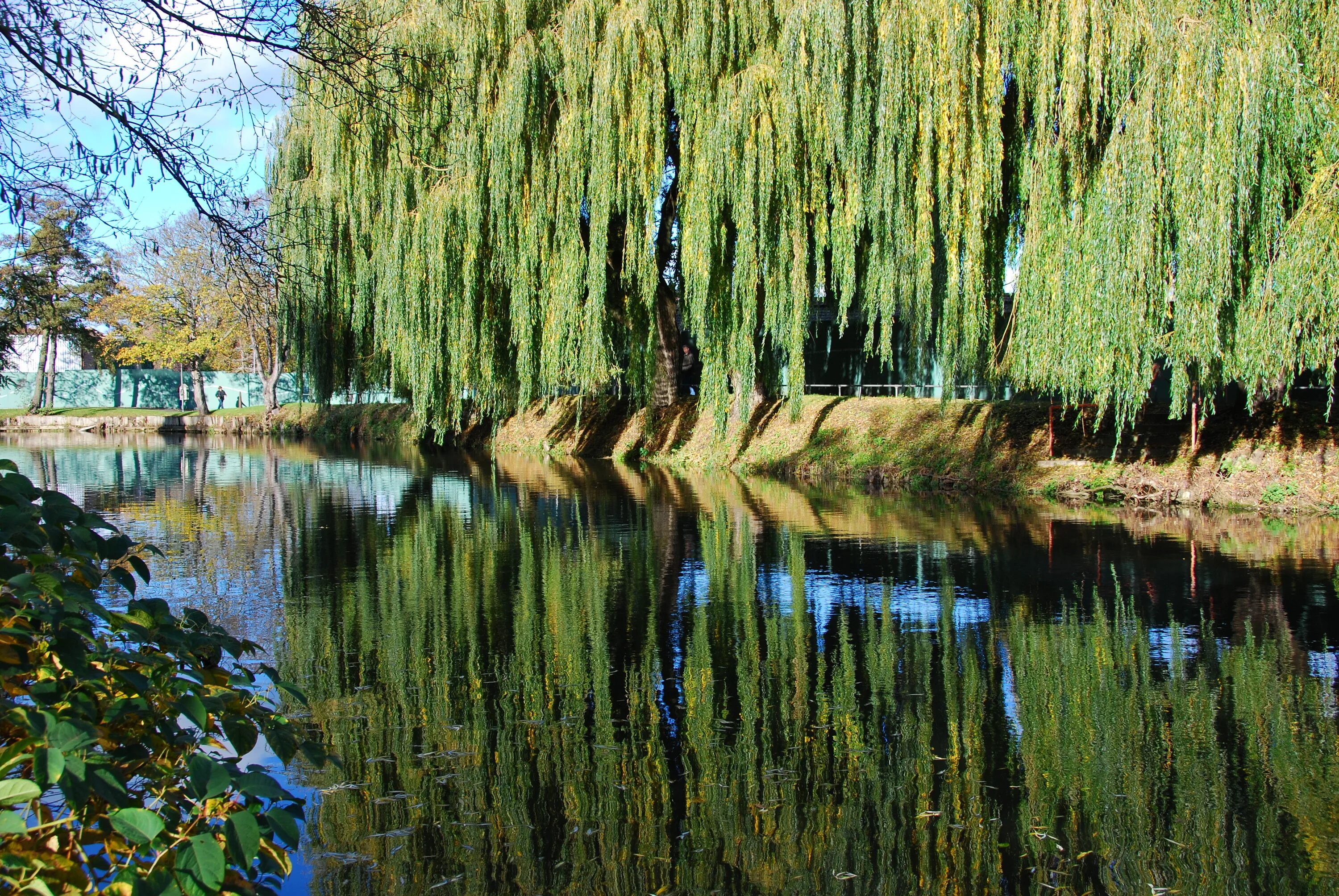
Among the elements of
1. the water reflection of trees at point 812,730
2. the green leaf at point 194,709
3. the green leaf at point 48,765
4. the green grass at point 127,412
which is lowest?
the water reflection of trees at point 812,730

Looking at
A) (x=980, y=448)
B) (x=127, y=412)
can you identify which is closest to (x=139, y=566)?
(x=980, y=448)

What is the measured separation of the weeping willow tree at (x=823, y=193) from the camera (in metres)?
11.5

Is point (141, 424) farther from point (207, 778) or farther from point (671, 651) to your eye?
point (207, 778)

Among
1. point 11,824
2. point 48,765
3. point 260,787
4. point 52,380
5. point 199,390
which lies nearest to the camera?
point 11,824

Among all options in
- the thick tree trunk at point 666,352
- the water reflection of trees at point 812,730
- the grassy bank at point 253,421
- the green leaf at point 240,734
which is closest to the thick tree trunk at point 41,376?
the grassy bank at point 253,421

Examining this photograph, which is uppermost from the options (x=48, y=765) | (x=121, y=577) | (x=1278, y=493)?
(x=121, y=577)

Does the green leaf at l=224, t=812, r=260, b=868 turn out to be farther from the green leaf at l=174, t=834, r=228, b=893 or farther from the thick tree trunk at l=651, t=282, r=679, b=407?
the thick tree trunk at l=651, t=282, r=679, b=407

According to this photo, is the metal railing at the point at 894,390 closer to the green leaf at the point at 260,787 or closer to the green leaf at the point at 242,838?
the green leaf at the point at 260,787

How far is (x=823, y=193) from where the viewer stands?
16.1 m

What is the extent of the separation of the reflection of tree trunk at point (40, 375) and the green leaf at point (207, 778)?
51780 mm

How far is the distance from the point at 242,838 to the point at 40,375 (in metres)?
54.4

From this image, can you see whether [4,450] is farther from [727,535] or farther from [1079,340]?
[1079,340]

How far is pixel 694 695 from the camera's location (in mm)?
6125

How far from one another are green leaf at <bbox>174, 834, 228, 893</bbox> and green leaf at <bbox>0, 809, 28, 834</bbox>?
292 millimetres
